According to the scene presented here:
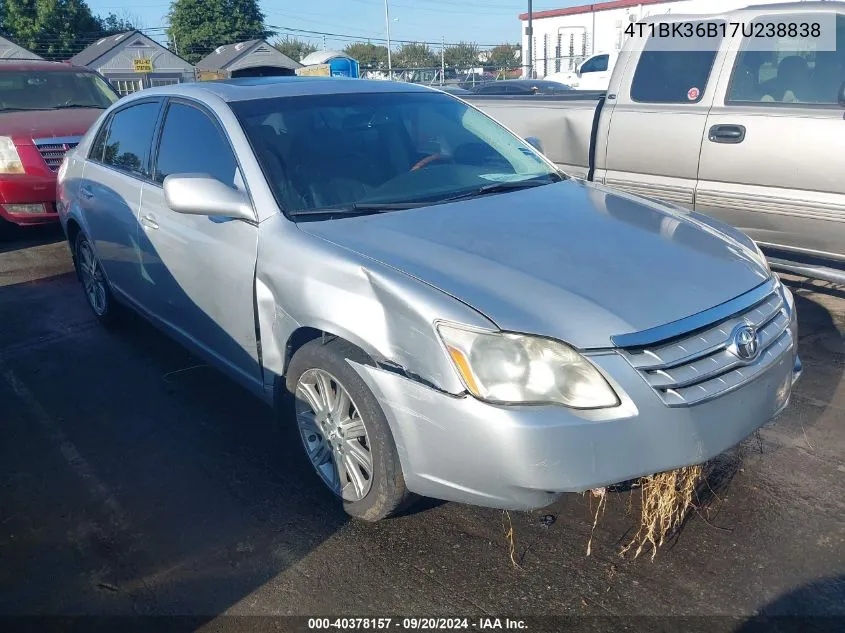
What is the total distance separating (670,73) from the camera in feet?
18.6

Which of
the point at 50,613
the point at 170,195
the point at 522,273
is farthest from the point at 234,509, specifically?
the point at 522,273

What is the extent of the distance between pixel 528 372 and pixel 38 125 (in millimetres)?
7899

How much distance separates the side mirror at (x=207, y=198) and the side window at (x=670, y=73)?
11.9 feet

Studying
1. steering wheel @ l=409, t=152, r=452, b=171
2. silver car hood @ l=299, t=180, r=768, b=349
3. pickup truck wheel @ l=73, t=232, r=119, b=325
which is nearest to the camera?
silver car hood @ l=299, t=180, r=768, b=349

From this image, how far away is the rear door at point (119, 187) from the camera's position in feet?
14.6

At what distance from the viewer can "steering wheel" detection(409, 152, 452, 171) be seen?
149 inches

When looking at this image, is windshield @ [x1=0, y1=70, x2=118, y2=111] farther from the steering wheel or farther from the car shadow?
the car shadow

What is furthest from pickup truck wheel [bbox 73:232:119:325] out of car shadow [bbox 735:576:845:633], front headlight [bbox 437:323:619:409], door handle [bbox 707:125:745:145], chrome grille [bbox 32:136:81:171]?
car shadow [bbox 735:576:845:633]

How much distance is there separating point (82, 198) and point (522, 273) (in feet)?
12.2

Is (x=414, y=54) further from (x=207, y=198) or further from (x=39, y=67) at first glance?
(x=207, y=198)

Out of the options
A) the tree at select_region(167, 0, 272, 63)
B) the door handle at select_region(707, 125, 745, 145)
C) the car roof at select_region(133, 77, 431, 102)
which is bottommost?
the door handle at select_region(707, 125, 745, 145)

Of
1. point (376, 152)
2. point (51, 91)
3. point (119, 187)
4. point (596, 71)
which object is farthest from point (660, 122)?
point (596, 71)

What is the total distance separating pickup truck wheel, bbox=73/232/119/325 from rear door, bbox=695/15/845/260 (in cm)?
419

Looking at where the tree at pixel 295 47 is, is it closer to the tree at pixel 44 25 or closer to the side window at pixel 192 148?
the tree at pixel 44 25
